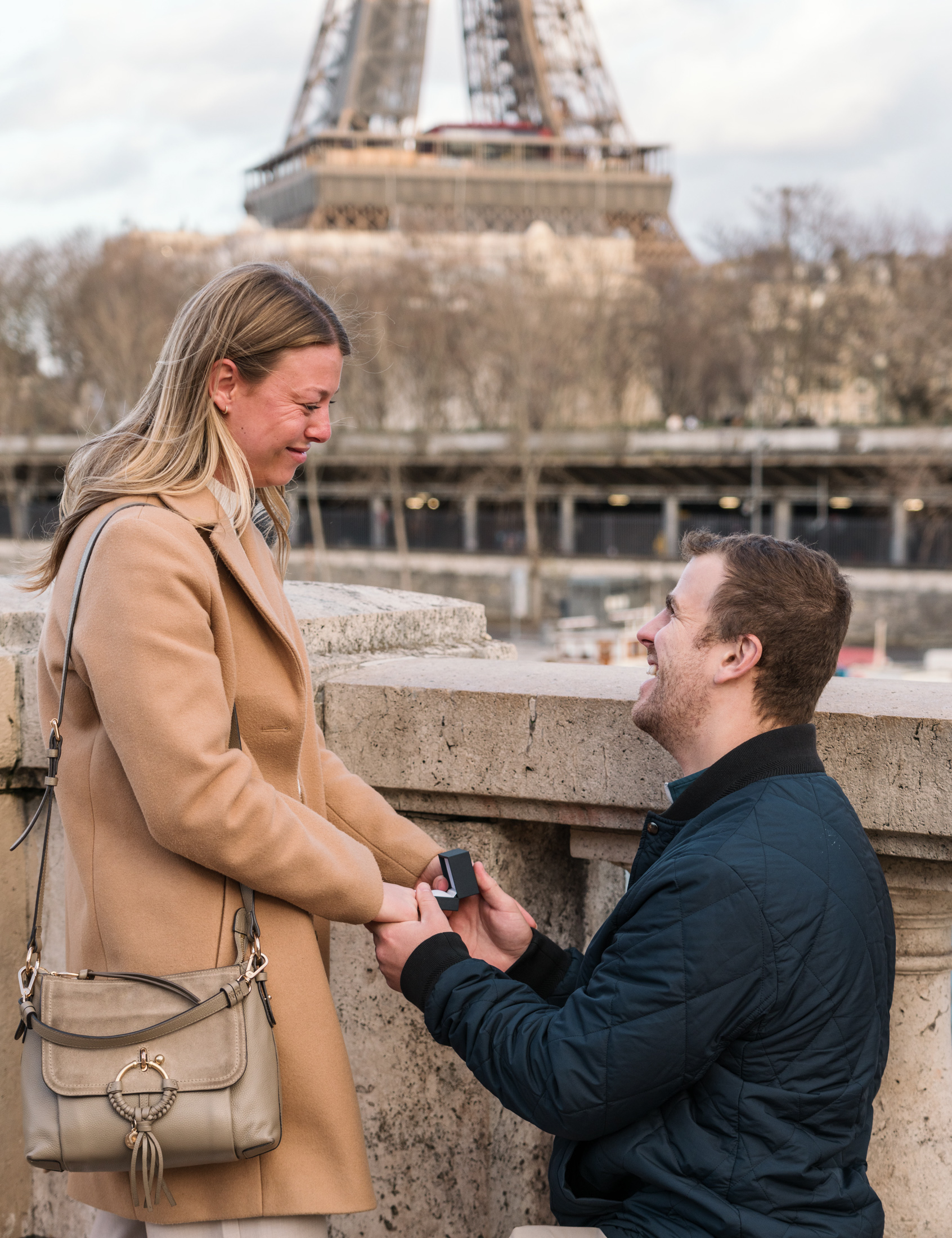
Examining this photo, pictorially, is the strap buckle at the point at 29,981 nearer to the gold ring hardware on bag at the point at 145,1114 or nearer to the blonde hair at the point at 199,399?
the gold ring hardware on bag at the point at 145,1114

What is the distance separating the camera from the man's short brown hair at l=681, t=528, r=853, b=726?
1.86 metres

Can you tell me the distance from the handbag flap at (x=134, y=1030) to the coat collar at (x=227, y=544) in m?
0.48

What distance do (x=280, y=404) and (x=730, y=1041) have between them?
1096mm

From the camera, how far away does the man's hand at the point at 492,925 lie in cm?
213

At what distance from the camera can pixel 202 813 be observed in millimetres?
1677

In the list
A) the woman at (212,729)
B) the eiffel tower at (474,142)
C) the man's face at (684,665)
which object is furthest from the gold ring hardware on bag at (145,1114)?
the eiffel tower at (474,142)

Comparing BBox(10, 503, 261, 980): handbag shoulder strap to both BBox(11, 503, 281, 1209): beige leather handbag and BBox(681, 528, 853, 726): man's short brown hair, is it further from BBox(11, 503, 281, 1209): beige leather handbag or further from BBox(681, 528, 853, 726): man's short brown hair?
BBox(681, 528, 853, 726): man's short brown hair

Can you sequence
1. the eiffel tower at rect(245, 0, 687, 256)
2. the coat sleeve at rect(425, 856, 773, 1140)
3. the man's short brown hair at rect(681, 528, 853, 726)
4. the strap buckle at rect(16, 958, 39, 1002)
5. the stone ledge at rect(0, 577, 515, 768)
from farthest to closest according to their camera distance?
the eiffel tower at rect(245, 0, 687, 256) < the stone ledge at rect(0, 577, 515, 768) < the man's short brown hair at rect(681, 528, 853, 726) < the strap buckle at rect(16, 958, 39, 1002) < the coat sleeve at rect(425, 856, 773, 1140)

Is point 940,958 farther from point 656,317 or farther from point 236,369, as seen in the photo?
point 656,317

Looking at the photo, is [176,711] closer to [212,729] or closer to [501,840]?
[212,729]

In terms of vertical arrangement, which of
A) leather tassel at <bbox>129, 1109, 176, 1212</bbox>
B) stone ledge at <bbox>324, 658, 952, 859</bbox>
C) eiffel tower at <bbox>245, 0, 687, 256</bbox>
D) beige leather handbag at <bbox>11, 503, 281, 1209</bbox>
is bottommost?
leather tassel at <bbox>129, 1109, 176, 1212</bbox>

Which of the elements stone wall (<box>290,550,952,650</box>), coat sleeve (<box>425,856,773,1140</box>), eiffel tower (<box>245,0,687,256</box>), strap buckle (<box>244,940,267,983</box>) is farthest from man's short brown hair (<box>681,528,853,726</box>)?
eiffel tower (<box>245,0,687,256</box>)

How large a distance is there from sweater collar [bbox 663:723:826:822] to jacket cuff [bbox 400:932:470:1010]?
15.3 inches

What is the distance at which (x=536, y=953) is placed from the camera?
215cm
